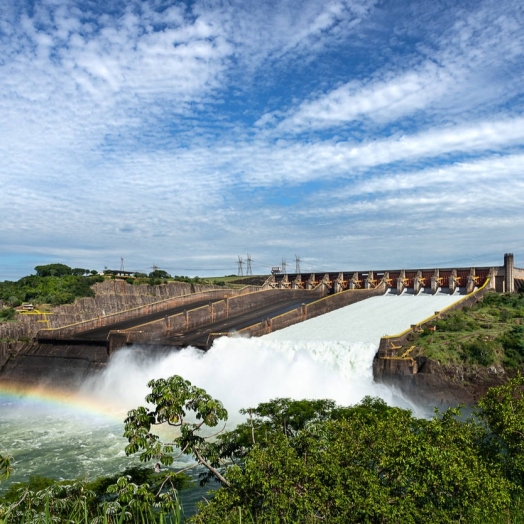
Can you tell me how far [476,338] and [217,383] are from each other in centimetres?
1694

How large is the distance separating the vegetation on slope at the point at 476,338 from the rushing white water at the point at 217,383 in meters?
3.20

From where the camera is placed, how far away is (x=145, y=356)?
3769 cm

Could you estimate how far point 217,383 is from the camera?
1312 inches

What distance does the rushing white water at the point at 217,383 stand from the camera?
25328mm

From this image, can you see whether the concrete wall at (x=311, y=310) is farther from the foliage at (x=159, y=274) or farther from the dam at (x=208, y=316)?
the foliage at (x=159, y=274)

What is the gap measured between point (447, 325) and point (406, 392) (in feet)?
27.1

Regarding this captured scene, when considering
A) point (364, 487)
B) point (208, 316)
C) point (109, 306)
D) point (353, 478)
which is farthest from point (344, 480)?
point (109, 306)

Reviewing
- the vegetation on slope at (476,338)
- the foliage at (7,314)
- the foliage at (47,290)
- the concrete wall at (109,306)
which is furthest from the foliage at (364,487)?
the foliage at (47,290)

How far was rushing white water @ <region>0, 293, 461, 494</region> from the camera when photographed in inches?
997

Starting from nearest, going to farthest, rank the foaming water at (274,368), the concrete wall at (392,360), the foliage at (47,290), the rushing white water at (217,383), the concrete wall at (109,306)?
the rushing white water at (217,383), the concrete wall at (392,360), the foaming water at (274,368), the concrete wall at (109,306), the foliage at (47,290)

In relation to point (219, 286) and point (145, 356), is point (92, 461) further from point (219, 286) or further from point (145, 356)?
point (219, 286)

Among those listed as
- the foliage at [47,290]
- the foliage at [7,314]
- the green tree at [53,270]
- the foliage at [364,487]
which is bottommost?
the foliage at [364,487]

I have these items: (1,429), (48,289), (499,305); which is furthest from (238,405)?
(48,289)

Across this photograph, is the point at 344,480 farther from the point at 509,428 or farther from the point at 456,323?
the point at 456,323
